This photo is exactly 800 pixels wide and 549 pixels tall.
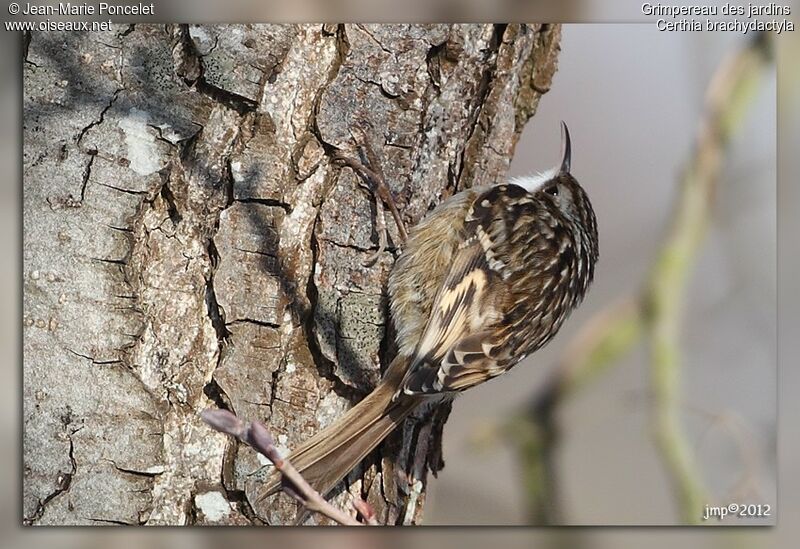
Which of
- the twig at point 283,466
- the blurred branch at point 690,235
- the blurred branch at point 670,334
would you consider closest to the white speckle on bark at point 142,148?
the twig at point 283,466

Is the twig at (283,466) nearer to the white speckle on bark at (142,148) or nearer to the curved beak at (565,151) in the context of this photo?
the white speckle on bark at (142,148)

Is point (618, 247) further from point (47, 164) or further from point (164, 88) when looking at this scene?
point (47, 164)

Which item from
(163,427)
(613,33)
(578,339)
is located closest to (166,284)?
(163,427)

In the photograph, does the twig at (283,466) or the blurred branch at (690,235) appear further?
the blurred branch at (690,235)

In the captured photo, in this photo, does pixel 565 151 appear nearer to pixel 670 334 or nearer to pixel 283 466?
pixel 670 334

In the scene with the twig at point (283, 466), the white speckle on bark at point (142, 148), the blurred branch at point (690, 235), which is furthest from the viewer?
the blurred branch at point (690, 235)

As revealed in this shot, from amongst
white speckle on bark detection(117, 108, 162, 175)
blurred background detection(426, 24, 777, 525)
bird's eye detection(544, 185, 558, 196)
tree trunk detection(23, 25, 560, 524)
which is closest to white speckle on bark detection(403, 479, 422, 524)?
blurred background detection(426, 24, 777, 525)
